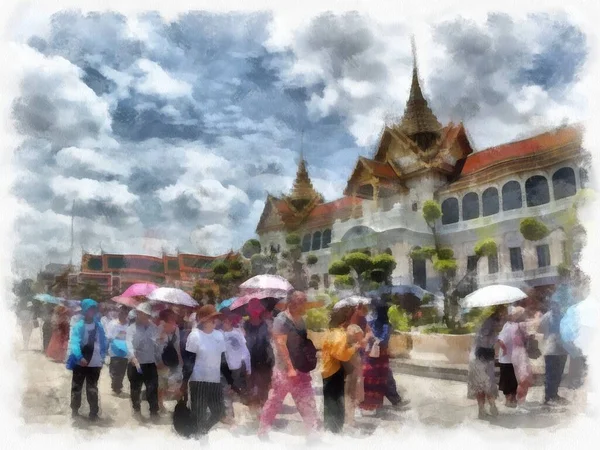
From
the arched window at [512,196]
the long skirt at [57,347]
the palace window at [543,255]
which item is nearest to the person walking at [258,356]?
the long skirt at [57,347]

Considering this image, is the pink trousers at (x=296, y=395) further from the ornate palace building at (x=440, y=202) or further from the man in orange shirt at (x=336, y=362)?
the ornate palace building at (x=440, y=202)

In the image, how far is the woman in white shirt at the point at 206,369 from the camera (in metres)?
4.58

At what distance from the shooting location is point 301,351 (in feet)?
15.2

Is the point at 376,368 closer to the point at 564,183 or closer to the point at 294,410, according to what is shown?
the point at 294,410

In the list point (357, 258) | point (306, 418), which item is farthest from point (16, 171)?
point (357, 258)

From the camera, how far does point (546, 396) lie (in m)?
5.95

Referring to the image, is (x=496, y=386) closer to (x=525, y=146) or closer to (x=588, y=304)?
(x=588, y=304)

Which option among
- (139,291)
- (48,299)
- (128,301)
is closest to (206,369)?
(128,301)

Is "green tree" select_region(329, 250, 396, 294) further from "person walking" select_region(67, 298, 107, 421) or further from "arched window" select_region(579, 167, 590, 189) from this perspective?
"person walking" select_region(67, 298, 107, 421)

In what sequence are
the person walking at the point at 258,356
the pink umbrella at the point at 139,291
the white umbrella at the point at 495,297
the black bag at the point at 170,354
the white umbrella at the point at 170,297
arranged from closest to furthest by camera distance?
the person walking at the point at 258,356 → the black bag at the point at 170,354 → the white umbrella at the point at 495,297 → the white umbrella at the point at 170,297 → the pink umbrella at the point at 139,291

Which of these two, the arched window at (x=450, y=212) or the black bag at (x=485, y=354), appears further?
the arched window at (x=450, y=212)

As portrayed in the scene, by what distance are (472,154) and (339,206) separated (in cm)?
404

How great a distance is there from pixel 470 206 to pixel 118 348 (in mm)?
9494

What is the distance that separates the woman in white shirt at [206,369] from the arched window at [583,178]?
527 centimetres
